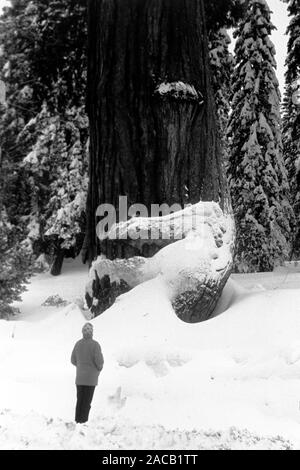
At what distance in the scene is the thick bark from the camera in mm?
5840

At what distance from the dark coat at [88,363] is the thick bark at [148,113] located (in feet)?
5.06

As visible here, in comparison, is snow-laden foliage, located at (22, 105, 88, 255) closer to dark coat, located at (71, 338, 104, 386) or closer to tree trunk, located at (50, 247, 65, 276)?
tree trunk, located at (50, 247, 65, 276)

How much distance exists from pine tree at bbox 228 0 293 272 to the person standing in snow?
1554 cm

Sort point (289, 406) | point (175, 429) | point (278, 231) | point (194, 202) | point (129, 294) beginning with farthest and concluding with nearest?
point (278, 231) < point (194, 202) < point (129, 294) < point (289, 406) < point (175, 429)

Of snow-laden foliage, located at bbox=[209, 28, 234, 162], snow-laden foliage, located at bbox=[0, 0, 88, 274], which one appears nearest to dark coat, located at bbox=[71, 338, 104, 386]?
snow-laden foliage, located at bbox=[0, 0, 88, 274]

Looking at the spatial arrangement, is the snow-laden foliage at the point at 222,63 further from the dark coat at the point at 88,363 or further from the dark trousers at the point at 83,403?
the dark trousers at the point at 83,403

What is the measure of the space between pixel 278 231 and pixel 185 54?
49.0ft

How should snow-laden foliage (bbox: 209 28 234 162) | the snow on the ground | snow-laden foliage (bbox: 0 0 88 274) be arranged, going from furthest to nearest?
snow-laden foliage (bbox: 209 28 234 162), snow-laden foliage (bbox: 0 0 88 274), the snow on the ground

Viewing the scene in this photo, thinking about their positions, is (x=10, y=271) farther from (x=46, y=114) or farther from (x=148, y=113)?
(x=46, y=114)

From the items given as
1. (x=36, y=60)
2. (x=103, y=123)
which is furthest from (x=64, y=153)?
(x=103, y=123)

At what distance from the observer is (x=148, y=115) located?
19.2ft

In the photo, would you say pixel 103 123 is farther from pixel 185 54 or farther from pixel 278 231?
pixel 278 231

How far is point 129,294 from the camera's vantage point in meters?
5.44

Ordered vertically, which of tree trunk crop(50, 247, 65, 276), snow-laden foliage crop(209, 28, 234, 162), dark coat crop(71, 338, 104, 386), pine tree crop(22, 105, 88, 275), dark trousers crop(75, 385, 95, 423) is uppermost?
snow-laden foliage crop(209, 28, 234, 162)
